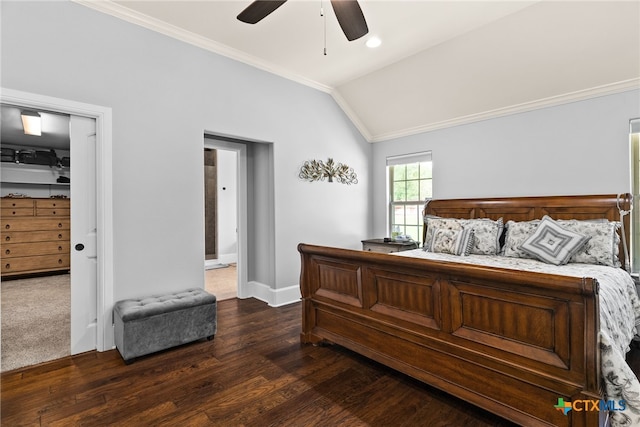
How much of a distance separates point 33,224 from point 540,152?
8.20 m

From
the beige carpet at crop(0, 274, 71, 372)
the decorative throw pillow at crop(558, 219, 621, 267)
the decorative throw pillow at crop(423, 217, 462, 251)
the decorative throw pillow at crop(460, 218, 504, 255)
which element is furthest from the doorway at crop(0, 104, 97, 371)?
the decorative throw pillow at crop(558, 219, 621, 267)

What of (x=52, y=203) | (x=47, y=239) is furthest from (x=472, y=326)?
(x=52, y=203)

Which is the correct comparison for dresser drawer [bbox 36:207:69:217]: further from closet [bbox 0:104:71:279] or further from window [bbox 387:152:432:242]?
window [bbox 387:152:432:242]

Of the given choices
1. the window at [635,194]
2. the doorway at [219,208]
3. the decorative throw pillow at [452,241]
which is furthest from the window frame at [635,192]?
the doorway at [219,208]

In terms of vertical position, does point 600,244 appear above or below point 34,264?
above

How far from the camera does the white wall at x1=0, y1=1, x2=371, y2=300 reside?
259 centimetres

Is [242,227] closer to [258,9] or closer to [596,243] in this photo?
[258,9]

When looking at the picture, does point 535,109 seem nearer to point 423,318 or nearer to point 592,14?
point 592,14

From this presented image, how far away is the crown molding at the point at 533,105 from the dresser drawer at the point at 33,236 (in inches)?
255

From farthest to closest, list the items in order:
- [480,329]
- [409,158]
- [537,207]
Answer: [409,158] → [537,207] → [480,329]

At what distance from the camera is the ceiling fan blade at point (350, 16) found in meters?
2.15

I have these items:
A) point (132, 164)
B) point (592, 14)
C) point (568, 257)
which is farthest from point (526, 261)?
point (132, 164)

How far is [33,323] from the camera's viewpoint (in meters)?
3.48

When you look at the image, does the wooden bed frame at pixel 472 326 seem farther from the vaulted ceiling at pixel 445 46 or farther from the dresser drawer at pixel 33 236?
the dresser drawer at pixel 33 236
